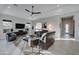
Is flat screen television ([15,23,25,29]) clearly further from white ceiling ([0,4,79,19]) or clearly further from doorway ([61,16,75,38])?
doorway ([61,16,75,38])

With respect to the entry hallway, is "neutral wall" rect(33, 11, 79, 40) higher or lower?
higher

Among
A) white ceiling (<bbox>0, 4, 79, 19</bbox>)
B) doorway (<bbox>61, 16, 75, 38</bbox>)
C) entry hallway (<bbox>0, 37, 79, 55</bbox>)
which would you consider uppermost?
white ceiling (<bbox>0, 4, 79, 19</bbox>)

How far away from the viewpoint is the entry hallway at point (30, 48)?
2387mm

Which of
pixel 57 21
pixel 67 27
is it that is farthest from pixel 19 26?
pixel 67 27

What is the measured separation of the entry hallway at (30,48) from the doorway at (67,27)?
0.17 meters

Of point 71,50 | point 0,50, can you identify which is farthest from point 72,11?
point 0,50

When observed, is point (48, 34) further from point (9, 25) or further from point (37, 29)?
point (9, 25)

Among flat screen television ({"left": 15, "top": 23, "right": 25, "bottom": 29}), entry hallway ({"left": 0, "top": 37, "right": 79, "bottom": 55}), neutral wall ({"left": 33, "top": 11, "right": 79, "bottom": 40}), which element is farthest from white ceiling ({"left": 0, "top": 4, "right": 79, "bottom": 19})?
entry hallway ({"left": 0, "top": 37, "right": 79, "bottom": 55})

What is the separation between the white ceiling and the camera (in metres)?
2.41

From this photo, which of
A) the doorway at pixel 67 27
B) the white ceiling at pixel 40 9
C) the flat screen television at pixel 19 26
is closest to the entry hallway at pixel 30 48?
the doorway at pixel 67 27

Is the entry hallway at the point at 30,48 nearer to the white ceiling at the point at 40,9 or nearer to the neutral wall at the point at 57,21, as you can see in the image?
the neutral wall at the point at 57,21

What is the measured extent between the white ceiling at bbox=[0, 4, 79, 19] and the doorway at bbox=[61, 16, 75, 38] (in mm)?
247

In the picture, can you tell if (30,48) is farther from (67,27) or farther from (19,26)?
(67,27)

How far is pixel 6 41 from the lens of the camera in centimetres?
238
